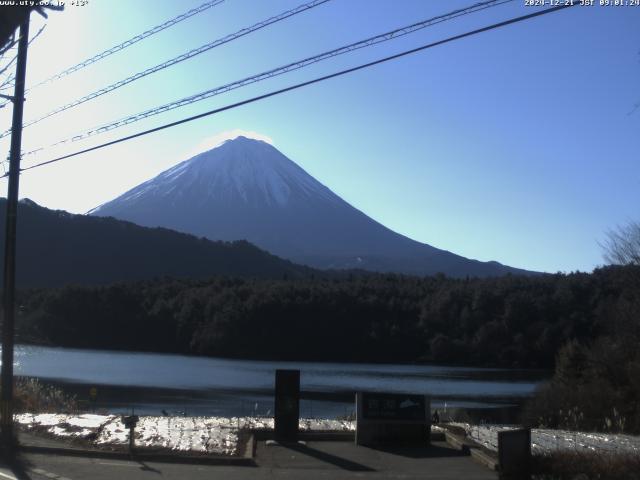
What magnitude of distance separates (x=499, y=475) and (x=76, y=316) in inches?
2794

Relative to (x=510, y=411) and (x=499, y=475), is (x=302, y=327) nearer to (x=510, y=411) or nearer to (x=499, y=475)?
(x=510, y=411)

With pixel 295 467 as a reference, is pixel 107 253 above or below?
above

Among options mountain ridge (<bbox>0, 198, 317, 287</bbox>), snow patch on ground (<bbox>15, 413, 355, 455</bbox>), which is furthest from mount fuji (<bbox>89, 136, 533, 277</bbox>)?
snow patch on ground (<bbox>15, 413, 355, 455</bbox>)

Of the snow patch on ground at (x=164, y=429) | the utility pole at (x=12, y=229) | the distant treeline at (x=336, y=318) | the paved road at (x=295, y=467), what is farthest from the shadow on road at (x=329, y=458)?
the distant treeline at (x=336, y=318)

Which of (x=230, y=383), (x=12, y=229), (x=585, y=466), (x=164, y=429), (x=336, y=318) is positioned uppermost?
(x=12, y=229)

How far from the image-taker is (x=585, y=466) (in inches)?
428

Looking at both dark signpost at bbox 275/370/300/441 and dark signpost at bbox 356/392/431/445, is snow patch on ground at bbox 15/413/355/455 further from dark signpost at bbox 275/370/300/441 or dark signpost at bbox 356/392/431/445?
dark signpost at bbox 356/392/431/445

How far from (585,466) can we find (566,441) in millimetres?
4495

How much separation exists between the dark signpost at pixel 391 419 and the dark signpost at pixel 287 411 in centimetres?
110

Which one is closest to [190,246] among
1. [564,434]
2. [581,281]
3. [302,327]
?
[302,327]

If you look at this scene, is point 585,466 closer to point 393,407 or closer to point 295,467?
point 295,467

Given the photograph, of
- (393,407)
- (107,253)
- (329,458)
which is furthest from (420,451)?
(107,253)

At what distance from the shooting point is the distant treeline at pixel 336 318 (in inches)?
2411

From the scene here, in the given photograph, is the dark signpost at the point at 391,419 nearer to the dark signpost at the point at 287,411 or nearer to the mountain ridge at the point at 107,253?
the dark signpost at the point at 287,411
